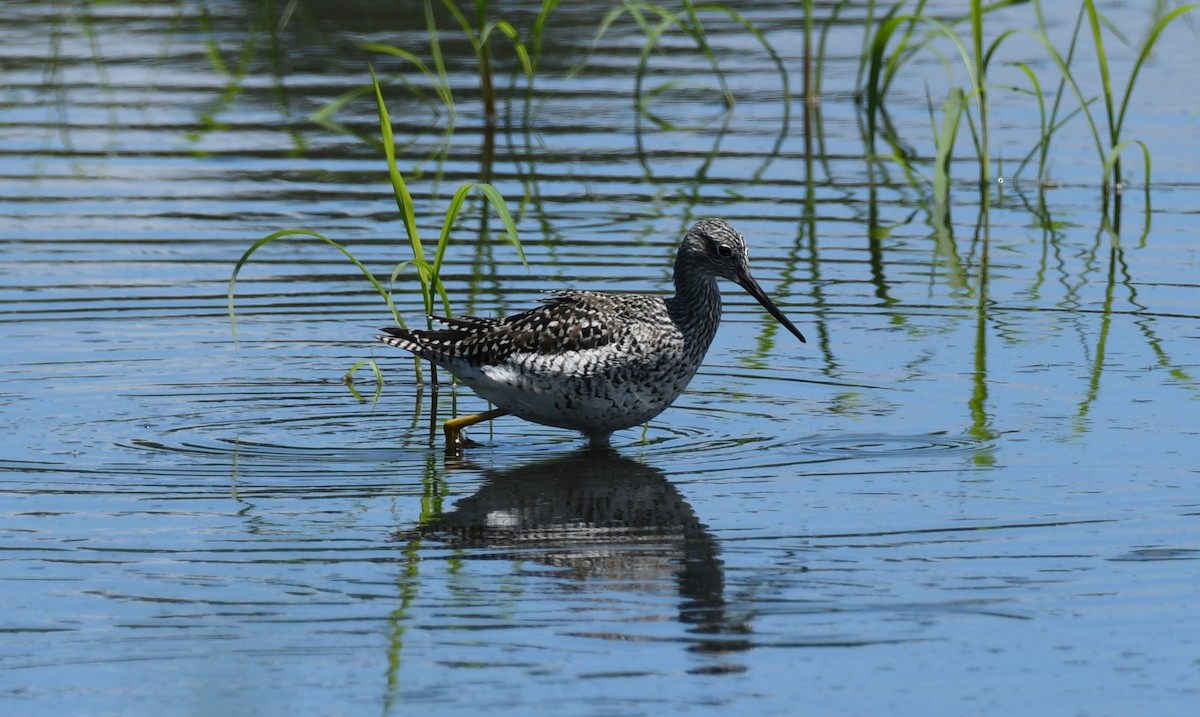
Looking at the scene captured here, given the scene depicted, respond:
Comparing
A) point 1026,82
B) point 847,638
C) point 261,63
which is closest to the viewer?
point 847,638

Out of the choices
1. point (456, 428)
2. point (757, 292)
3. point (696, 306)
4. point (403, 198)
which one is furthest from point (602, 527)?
point (757, 292)

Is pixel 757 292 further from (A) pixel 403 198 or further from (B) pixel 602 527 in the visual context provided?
(B) pixel 602 527

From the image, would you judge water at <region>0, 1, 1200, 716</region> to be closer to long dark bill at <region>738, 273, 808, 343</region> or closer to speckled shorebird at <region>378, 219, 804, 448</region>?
speckled shorebird at <region>378, 219, 804, 448</region>

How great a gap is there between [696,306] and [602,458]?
36.6 inches

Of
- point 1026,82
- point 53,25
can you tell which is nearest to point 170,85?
point 53,25

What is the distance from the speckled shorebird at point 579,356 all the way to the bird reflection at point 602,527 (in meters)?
0.30

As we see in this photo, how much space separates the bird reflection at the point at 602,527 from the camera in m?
7.48

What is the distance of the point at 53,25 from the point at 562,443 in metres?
13.2

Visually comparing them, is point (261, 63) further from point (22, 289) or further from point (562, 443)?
point (562, 443)

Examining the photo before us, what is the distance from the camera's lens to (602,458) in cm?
955

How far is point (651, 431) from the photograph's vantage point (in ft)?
32.9

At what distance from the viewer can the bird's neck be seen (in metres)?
9.64

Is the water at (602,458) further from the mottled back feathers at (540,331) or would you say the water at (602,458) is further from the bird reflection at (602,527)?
the mottled back feathers at (540,331)

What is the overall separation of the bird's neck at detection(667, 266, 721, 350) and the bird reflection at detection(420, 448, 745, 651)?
2.44 feet
